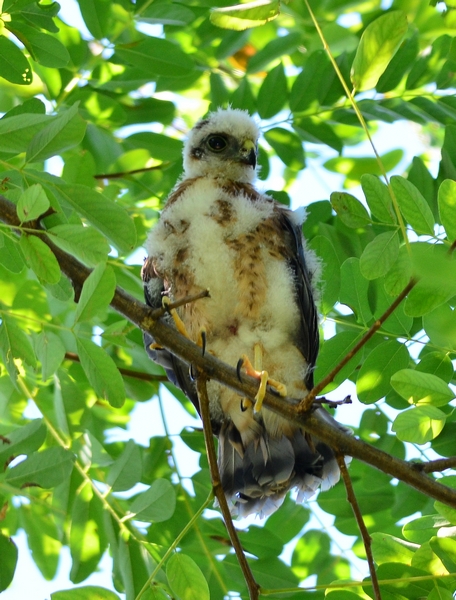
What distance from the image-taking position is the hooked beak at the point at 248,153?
Result: 3335 millimetres

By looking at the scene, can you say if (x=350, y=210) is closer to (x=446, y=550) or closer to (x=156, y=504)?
(x=446, y=550)

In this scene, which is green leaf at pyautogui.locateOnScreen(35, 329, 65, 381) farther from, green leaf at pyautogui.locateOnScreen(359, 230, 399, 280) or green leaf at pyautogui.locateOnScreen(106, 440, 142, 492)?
green leaf at pyautogui.locateOnScreen(359, 230, 399, 280)

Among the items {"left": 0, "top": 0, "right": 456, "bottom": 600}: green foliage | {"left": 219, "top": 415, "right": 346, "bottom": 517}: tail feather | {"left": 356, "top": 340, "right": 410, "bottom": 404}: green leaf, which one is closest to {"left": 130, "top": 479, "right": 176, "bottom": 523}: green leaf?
{"left": 0, "top": 0, "right": 456, "bottom": 600}: green foliage

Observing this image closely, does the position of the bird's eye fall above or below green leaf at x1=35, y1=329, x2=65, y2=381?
above

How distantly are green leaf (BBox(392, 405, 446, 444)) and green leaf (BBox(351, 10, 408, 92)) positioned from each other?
863 millimetres

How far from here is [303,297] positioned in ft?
9.21

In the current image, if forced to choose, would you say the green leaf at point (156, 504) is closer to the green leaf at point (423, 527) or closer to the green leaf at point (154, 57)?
the green leaf at point (423, 527)

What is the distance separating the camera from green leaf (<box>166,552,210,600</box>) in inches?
75.9

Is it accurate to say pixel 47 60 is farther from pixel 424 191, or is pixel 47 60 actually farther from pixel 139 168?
pixel 424 191

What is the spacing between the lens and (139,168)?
314cm

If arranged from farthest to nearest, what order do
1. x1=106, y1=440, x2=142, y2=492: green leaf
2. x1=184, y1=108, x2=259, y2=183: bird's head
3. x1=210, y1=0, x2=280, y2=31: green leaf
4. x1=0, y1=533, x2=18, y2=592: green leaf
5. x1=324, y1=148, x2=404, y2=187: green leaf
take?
1. x1=324, y1=148, x2=404, y2=187: green leaf
2. x1=184, y1=108, x2=259, y2=183: bird's head
3. x1=106, y1=440, x2=142, y2=492: green leaf
4. x1=0, y1=533, x2=18, y2=592: green leaf
5. x1=210, y1=0, x2=280, y2=31: green leaf

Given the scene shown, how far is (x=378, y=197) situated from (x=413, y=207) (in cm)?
9

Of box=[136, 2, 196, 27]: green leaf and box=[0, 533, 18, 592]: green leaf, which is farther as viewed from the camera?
box=[136, 2, 196, 27]: green leaf

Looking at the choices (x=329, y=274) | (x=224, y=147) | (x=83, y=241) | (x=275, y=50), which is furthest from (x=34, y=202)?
(x=224, y=147)
